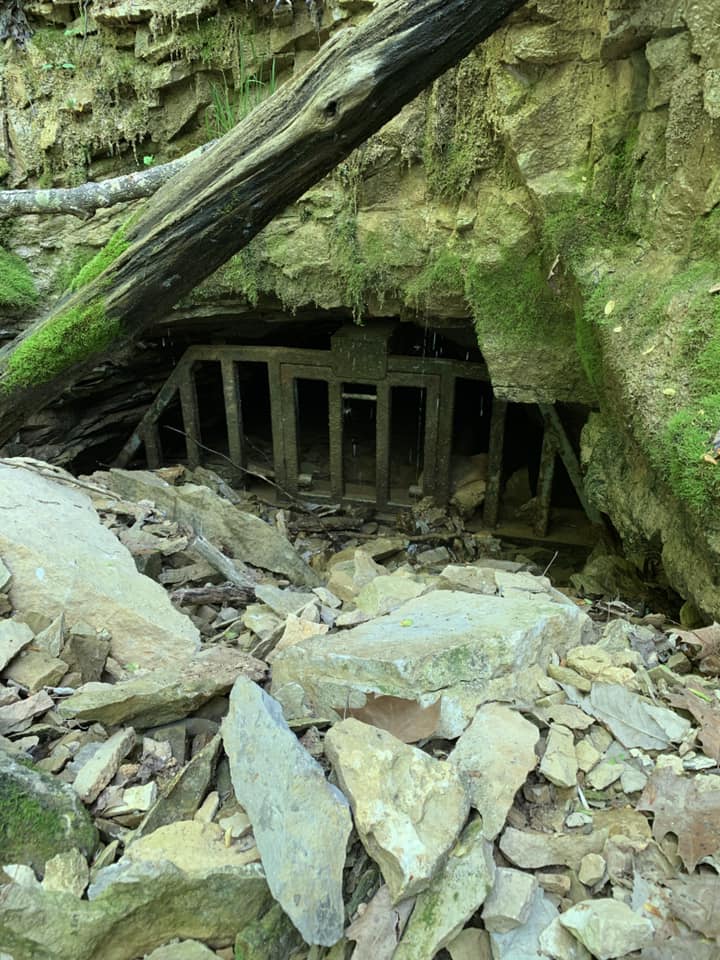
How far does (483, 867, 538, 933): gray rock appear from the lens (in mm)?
1204

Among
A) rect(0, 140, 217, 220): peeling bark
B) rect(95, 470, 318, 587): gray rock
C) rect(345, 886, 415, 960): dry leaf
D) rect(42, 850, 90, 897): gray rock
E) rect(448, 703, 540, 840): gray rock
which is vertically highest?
rect(0, 140, 217, 220): peeling bark

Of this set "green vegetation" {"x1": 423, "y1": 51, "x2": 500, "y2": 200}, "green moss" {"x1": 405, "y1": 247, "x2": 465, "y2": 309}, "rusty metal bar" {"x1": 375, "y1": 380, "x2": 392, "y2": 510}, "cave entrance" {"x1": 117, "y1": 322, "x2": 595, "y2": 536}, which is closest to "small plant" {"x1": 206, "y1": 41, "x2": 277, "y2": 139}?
"green vegetation" {"x1": 423, "y1": 51, "x2": 500, "y2": 200}

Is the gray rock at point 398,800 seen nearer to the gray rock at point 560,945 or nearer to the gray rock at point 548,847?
the gray rock at point 548,847

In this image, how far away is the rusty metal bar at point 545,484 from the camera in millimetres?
5688

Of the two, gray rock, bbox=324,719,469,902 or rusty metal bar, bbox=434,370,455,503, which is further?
rusty metal bar, bbox=434,370,455,503

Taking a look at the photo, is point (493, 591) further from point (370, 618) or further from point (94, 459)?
point (94, 459)

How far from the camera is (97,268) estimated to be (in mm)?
2822

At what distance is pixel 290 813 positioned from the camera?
132 cm

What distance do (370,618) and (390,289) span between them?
10.8 feet

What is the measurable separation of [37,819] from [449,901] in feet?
2.99

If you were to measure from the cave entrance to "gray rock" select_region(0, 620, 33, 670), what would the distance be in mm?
4179

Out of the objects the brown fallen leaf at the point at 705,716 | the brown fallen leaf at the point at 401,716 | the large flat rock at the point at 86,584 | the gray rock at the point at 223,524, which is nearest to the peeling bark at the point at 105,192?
the large flat rock at the point at 86,584

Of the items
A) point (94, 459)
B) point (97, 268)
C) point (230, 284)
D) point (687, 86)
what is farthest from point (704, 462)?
point (94, 459)

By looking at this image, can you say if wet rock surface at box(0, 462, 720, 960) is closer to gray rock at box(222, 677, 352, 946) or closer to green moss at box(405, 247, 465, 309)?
gray rock at box(222, 677, 352, 946)
